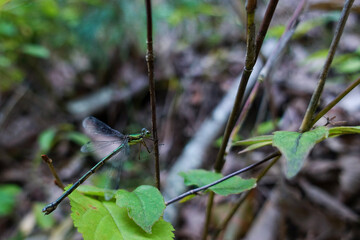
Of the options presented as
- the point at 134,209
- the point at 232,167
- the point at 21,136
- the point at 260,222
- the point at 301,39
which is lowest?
the point at 134,209

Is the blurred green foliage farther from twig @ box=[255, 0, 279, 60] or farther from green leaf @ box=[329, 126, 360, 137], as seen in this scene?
green leaf @ box=[329, 126, 360, 137]

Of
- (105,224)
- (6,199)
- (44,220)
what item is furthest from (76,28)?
(105,224)

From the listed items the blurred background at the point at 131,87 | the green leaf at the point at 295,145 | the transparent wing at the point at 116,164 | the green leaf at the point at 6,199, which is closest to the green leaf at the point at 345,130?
the green leaf at the point at 295,145

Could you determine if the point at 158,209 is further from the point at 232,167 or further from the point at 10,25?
the point at 10,25

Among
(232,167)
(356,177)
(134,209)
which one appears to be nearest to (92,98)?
(232,167)

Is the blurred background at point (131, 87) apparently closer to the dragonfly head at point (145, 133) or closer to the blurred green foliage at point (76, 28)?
the blurred green foliage at point (76, 28)

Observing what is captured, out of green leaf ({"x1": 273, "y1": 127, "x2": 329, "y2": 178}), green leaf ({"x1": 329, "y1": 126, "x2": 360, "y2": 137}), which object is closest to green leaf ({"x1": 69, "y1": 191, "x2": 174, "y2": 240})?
green leaf ({"x1": 273, "y1": 127, "x2": 329, "y2": 178})
